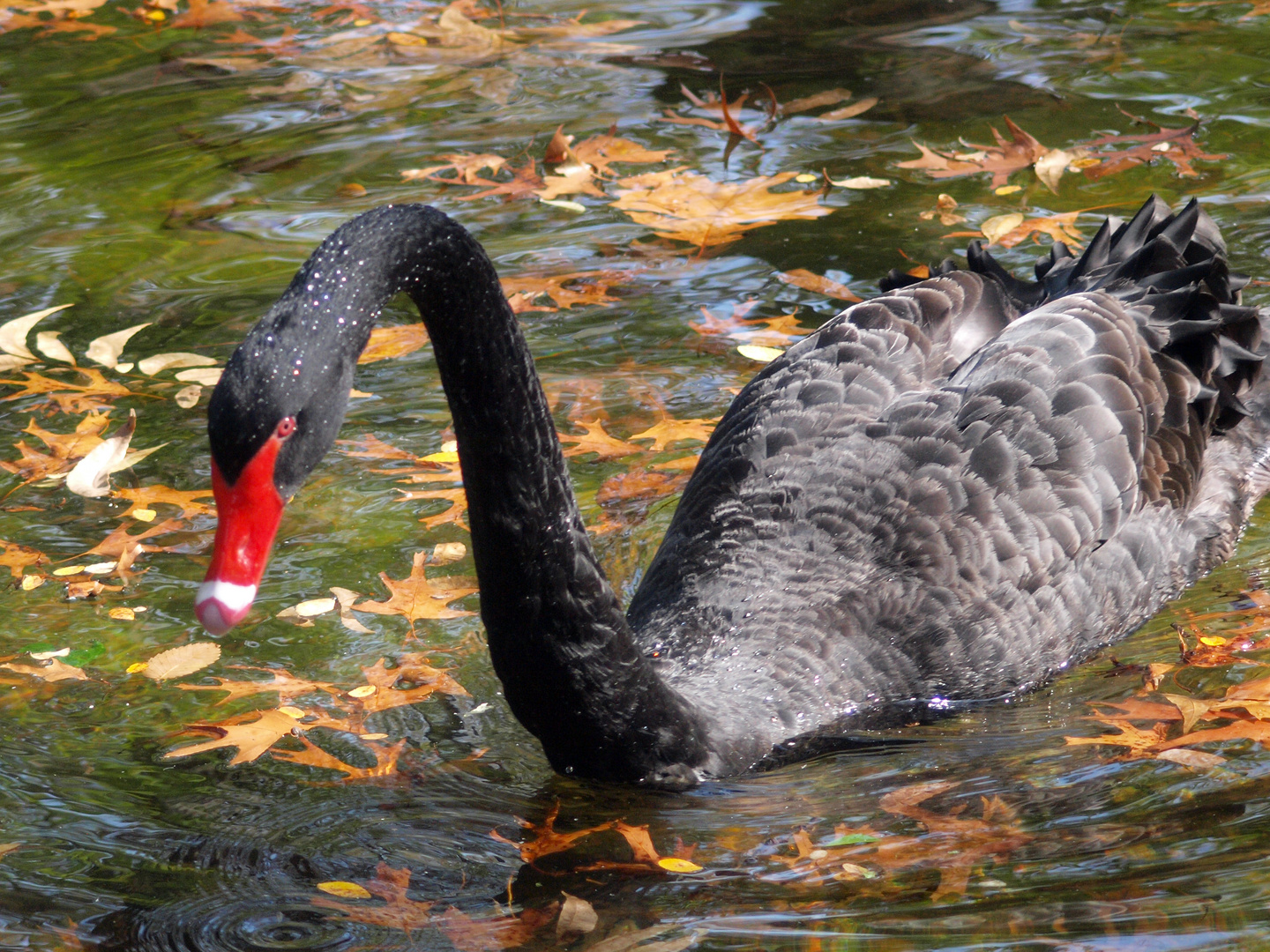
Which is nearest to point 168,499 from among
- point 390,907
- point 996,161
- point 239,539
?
point 390,907

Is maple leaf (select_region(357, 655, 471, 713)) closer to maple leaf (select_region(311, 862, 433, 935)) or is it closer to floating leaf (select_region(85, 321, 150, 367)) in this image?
maple leaf (select_region(311, 862, 433, 935))

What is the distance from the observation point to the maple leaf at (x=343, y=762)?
4.23m

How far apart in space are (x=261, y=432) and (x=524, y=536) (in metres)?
0.86

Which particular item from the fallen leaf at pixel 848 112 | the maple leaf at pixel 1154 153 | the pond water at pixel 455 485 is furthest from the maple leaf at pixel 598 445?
the fallen leaf at pixel 848 112

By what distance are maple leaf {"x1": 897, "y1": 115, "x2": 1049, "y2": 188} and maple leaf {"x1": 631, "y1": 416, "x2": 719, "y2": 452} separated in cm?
246

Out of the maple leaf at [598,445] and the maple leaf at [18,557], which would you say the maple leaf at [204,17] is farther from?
the maple leaf at [18,557]

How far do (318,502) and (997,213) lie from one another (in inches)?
142

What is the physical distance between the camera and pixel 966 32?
9.55m

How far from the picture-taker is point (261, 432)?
2.89 m

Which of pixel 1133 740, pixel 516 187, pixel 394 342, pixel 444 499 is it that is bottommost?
pixel 1133 740

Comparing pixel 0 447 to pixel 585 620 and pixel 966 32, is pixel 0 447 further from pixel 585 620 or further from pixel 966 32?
pixel 966 32

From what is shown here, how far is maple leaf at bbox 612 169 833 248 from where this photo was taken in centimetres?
746

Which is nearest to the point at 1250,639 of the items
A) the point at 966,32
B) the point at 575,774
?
the point at 575,774

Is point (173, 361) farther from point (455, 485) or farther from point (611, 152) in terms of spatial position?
point (611, 152)
